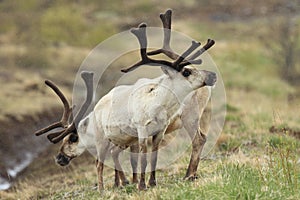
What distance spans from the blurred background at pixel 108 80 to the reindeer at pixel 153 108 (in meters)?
1.28

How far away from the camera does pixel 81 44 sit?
3612 centimetres

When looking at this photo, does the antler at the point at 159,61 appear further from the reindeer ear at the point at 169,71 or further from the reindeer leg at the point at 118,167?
the reindeer leg at the point at 118,167

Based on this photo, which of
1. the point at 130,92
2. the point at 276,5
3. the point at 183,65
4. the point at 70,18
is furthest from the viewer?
the point at 276,5

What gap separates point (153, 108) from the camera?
7922 mm

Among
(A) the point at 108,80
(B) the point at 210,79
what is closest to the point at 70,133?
(B) the point at 210,79

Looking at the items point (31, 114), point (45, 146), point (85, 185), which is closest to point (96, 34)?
point (31, 114)

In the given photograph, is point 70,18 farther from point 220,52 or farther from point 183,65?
point 183,65

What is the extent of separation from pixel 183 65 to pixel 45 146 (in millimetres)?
10252

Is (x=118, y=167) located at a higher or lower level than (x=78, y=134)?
lower

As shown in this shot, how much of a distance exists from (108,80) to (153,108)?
17434mm

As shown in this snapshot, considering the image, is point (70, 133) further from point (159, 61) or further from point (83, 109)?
point (159, 61)

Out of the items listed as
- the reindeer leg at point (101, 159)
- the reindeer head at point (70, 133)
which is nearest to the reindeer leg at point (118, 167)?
the reindeer leg at point (101, 159)

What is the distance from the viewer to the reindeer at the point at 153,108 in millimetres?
7949

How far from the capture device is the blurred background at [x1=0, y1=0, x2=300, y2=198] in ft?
46.1
